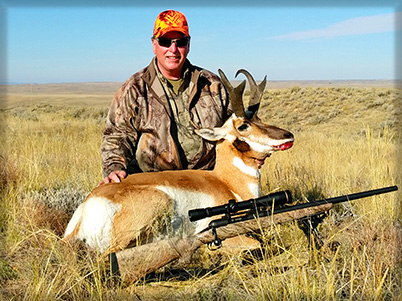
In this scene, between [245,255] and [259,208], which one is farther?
[245,255]

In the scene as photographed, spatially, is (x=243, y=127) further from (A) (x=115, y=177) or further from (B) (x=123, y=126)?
(B) (x=123, y=126)

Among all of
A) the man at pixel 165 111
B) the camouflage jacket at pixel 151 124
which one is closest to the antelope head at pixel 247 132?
the man at pixel 165 111

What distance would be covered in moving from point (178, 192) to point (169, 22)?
222cm

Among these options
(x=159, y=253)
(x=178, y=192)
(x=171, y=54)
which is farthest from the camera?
(x=171, y=54)

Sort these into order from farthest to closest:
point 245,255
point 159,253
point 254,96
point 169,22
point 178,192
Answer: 1. point 169,22
2. point 254,96
3. point 245,255
4. point 178,192
5. point 159,253

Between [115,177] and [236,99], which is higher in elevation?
[236,99]

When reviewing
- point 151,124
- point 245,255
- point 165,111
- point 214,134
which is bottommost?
point 245,255

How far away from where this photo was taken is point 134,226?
12.8 feet

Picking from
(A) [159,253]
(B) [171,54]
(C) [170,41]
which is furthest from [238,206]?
(C) [170,41]

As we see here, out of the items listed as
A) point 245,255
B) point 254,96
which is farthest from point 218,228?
point 254,96

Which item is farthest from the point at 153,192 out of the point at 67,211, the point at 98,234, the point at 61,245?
the point at 67,211

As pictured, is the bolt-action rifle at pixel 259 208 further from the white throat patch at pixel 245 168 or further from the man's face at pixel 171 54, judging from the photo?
the man's face at pixel 171 54

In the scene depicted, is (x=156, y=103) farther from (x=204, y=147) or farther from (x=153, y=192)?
(x=153, y=192)

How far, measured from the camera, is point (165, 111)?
5379mm
